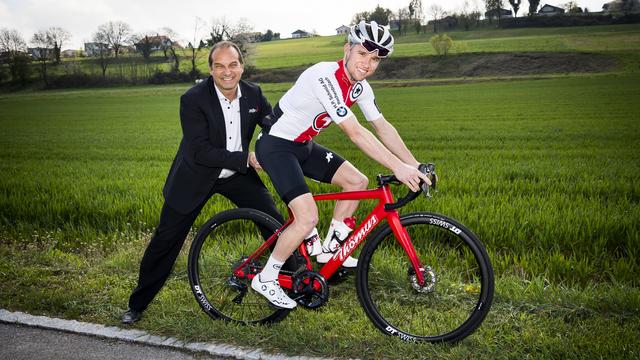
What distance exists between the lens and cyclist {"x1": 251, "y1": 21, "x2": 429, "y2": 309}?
376 centimetres

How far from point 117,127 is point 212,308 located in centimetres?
2406

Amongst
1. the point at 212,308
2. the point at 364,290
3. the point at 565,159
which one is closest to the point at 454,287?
the point at 364,290

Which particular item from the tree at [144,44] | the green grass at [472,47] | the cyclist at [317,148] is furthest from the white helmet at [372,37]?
the tree at [144,44]

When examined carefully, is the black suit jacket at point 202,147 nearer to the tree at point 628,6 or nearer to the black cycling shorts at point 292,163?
the black cycling shorts at point 292,163

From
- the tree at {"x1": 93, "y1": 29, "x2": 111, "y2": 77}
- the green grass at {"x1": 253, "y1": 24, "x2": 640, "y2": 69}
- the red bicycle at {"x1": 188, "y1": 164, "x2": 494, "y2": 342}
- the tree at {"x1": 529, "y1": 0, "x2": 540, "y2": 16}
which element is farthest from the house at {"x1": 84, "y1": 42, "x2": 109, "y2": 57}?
the red bicycle at {"x1": 188, "y1": 164, "x2": 494, "y2": 342}

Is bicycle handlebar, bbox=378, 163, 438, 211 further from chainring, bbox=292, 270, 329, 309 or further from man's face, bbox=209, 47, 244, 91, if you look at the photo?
man's face, bbox=209, 47, 244, 91

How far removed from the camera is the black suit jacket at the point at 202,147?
4328 millimetres

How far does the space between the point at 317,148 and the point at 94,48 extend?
84284 millimetres

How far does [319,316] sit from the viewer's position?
445 cm

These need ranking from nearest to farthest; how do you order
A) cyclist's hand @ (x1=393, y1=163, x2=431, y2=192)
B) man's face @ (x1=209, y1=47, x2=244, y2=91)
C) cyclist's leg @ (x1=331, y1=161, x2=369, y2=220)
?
cyclist's hand @ (x1=393, y1=163, x2=431, y2=192), man's face @ (x1=209, y1=47, x2=244, y2=91), cyclist's leg @ (x1=331, y1=161, x2=369, y2=220)

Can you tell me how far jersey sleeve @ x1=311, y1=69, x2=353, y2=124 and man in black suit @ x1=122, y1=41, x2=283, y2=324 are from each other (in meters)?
0.82

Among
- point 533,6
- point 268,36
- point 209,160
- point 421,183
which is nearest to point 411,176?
point 421,183

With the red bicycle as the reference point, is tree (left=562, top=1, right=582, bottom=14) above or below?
above

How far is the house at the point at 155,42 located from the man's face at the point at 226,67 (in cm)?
7438
